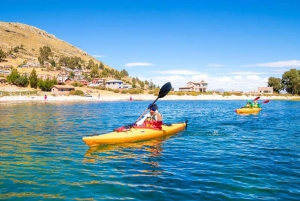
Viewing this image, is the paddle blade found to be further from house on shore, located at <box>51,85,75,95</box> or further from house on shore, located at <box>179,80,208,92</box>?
house on shore, located at <box>179,80,208,92</box>

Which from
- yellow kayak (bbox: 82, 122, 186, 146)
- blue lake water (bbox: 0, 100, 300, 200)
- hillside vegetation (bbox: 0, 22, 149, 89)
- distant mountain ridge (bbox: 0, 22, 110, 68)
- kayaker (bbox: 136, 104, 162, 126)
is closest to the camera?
blue lake water (bbox: 0, 100, 300, 200)

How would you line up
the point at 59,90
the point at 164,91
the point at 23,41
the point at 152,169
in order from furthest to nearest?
the point at 23,41
the point at 59,90
the point at 164,91
the point at 152,169

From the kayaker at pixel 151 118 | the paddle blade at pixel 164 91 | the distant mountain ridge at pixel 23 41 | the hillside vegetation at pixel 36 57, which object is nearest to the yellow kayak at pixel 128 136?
the kayaker at pixel 151 118

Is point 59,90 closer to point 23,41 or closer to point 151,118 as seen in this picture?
point 151,118

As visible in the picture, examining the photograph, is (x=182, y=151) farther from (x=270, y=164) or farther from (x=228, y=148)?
(x=270, y=164)

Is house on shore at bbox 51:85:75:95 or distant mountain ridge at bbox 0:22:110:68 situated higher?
distant mountain ridge at bbox 0:22:110:68

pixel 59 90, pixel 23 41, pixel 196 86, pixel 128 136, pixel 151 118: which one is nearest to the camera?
pixel 128 136

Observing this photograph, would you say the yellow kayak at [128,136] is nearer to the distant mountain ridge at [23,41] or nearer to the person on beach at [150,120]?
the person on beach at [150,120]

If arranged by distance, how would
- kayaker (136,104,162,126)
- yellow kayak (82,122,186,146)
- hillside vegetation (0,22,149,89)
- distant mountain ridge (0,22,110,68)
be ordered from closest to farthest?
yellow kayak (82,122,186,146) < kayaker (136,104,162,126) < hillside vegetation (0,22,149,89) < distant mountain ridge (0,22,110,68)

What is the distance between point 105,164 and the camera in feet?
33.4

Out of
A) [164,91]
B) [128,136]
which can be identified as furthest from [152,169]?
[164,91]

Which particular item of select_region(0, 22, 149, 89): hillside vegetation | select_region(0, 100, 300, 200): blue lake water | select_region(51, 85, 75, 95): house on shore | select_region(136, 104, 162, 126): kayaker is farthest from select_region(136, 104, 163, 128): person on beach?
select_region(0, 22, 149, 89): hillside vegetation

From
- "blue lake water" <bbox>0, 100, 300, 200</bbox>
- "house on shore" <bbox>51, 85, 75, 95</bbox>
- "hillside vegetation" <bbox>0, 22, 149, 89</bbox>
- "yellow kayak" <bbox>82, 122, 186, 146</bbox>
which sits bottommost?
A: "blue lake water" <bbox>0, 100, 300, 200</bbox>

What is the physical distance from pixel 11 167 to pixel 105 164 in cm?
325
